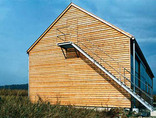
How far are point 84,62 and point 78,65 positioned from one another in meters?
0.63

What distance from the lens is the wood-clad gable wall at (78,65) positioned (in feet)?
52.4

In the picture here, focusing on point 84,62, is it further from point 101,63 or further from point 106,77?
point 106,77

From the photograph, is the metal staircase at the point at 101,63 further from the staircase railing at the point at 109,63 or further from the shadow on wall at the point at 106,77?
the shadow on wall at the point at 106,77

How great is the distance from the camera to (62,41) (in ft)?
61.8

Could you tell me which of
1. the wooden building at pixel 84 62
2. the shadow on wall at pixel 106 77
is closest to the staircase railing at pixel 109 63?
the wooden building at pixel 84 62

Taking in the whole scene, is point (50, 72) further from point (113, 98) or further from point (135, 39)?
point (135, 39)

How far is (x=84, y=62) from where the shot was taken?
57.0ft

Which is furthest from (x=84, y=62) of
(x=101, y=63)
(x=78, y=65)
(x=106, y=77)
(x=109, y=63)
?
(x=106, y=77)

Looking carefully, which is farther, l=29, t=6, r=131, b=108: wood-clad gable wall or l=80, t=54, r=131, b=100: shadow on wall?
l=29, t=6, r=131, b=108: wood-clad gable wall

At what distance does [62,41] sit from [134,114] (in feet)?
29.5

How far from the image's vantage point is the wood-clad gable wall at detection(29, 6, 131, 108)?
15961mm

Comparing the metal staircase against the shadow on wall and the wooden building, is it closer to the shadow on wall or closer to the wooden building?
the wooden building

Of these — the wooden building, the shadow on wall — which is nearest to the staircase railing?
the wooden building

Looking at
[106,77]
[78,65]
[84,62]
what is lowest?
[106,77]
